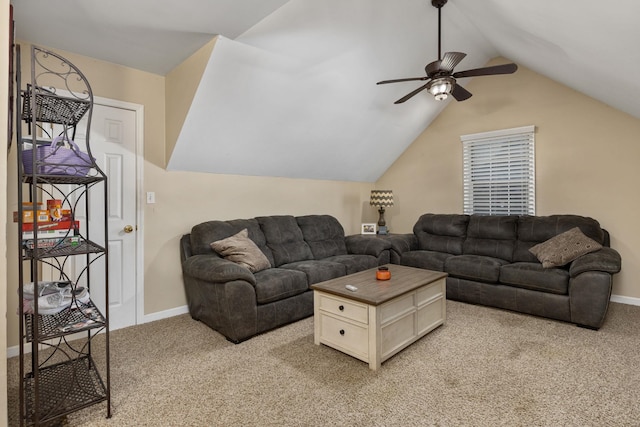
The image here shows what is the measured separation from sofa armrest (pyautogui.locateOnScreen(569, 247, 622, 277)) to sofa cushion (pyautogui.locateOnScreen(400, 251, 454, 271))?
4.16 feet

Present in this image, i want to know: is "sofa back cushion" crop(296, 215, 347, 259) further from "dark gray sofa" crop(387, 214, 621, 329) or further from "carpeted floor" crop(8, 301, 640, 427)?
"carpeted floor" crop(8, 301, 640, 427)

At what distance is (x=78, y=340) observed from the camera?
2889 millimetres

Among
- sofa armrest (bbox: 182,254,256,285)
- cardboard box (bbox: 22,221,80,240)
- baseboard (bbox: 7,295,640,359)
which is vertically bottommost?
baseboard (bbox: 7,295,640,359)

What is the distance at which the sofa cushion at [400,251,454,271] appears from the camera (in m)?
4.01

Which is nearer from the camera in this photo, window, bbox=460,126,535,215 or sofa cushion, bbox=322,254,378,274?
sofa cushion, bbox=322,254,378,274

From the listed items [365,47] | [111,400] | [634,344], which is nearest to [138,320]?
[111,400]

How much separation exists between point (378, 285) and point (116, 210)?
252cm

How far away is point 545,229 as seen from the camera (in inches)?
149

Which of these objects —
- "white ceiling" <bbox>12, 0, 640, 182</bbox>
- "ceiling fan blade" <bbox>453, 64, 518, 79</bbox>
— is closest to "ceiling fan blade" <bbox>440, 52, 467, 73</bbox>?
"ceiling fan blade" <bbox>453, 64, 518, 79</bbox>

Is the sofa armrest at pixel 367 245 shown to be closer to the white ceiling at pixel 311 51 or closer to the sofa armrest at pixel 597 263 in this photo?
the white ceiling at pixel 311 51

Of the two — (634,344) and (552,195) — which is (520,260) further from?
(634,344)

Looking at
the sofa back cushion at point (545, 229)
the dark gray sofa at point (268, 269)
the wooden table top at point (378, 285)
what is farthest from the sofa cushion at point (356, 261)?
the sofa back cushion at point (545, 229)

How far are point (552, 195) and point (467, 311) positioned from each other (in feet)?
6.56

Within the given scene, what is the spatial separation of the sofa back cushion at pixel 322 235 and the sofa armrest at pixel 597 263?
2.48 metres
